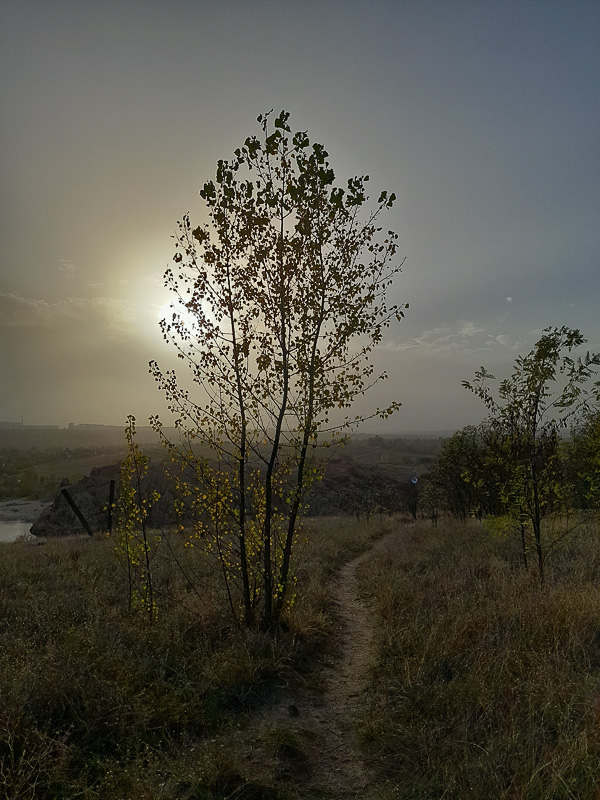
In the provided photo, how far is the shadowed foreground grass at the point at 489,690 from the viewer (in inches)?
139

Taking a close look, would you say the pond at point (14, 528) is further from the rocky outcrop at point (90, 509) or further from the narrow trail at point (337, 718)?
the narrow trail at point (337, 718)

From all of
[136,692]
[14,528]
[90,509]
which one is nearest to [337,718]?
[136,692]

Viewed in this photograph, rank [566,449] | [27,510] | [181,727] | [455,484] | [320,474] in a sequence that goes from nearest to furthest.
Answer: [181,727] → [320,474] → [566,449] → [455,484] → [27,510]

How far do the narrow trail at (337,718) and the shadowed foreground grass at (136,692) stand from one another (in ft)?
1.13

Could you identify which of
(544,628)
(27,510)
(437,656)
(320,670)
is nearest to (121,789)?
(320,670)

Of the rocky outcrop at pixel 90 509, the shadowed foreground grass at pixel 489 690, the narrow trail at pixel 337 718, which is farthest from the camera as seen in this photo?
the rocky outcrop at pixel 90 509

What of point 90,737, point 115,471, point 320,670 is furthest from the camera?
point 115,471

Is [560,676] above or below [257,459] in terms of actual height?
below

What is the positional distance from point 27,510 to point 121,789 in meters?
68.6

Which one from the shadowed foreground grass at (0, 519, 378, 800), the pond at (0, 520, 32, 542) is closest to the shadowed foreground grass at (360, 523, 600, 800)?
the shadowed foreground grass at (0, 519, 378, 800)

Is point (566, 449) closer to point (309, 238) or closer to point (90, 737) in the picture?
point (309, 238)

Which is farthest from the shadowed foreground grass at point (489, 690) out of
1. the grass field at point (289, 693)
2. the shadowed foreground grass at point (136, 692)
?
the shadowed foreground grass at point (136, 692)

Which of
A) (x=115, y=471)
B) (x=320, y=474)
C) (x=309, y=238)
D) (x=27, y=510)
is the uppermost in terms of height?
(x=309, y=238)

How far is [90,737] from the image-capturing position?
4.12m
